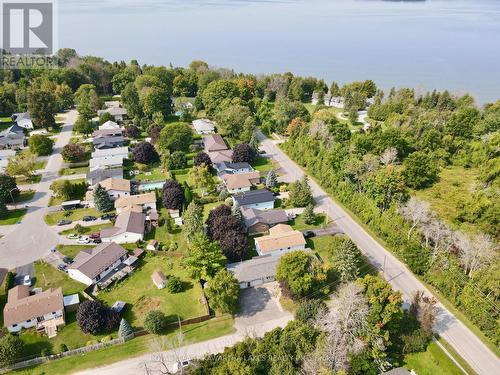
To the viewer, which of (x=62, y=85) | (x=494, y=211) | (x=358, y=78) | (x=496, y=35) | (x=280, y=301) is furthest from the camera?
(x=496, y=35)

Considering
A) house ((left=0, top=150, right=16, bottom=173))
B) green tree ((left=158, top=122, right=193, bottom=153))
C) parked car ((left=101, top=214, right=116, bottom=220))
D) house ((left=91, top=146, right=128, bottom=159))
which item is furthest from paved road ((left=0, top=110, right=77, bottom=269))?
green tree ((left=158, top=122, right=193, bottom=153))

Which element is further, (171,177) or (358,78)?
(358,78)

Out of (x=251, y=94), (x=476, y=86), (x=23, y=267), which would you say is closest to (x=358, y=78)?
(x=476, y=86)

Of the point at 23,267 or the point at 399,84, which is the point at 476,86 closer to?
the point at 399,84

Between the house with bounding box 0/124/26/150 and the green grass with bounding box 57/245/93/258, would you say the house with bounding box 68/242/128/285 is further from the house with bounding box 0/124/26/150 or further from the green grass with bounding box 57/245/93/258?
the house with bounding box 0/124/26/150

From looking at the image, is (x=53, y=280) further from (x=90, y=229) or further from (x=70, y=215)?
(x=70, y=215)

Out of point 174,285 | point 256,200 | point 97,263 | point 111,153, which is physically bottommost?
point 97,263

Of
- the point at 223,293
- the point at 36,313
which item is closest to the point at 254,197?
the point at 223,293
